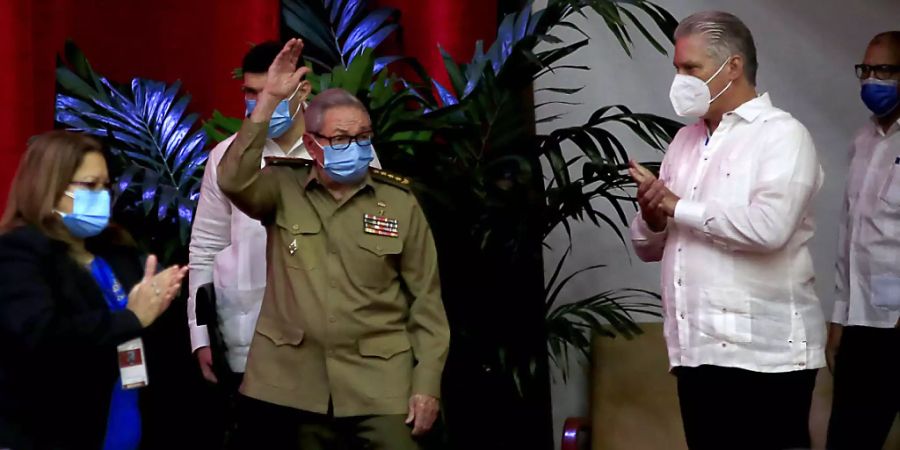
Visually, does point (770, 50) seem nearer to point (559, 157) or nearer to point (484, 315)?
point (559, 157)

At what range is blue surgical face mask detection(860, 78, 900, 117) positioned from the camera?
12.1 ft

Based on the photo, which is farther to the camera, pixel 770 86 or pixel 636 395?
pixel 770 86

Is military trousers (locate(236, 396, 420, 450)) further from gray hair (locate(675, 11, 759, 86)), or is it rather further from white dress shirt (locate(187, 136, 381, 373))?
gray hair (locate(675, 11, 759, 86))

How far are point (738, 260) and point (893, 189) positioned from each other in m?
0.90

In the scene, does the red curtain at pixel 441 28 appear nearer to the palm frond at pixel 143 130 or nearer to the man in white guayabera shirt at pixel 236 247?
the palm frond at pixel 143 130

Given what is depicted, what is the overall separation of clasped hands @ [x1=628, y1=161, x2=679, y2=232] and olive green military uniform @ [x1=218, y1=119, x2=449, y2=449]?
0.58 m

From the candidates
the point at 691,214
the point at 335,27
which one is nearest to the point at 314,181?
the point at 691,214

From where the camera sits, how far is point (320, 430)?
10.3 ft

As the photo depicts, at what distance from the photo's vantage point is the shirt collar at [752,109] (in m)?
3.02

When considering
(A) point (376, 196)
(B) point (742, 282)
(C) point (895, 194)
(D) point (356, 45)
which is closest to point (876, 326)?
(C) point (895, 194)

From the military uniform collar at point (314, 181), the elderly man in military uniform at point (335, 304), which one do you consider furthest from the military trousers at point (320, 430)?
the military uniform collar at point (314, 181)

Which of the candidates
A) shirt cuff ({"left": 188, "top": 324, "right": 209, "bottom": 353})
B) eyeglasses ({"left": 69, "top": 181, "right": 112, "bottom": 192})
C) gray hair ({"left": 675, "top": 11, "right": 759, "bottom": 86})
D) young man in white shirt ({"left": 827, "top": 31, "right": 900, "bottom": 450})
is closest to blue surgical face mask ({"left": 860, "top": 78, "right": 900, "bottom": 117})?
young man in white shirt ({"left": 827, "top": 31, "right": 900, "bottom": 450})

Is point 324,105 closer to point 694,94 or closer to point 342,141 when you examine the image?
point 342,141

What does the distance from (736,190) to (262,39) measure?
88.4 inches
